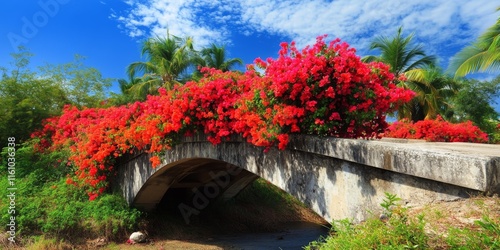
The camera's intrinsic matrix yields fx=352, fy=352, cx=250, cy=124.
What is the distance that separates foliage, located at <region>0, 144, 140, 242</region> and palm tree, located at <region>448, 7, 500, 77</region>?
13434 mm

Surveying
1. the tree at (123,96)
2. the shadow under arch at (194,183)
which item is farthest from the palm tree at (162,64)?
the shadow under arch at (194,183)

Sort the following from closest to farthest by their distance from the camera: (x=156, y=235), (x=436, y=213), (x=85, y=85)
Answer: (x=436, y=213)
(x=156, y=235)
(x=85, y=85)

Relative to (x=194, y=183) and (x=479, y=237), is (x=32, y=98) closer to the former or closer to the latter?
(x=194, y=183)

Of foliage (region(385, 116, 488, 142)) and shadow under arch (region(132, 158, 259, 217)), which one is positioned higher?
foliage (region(385, 116, 488, 142))

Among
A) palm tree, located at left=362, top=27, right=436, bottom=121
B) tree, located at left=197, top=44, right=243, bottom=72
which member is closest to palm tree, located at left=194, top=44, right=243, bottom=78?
tree, located at left=197, top=44, right=243, bottom=72

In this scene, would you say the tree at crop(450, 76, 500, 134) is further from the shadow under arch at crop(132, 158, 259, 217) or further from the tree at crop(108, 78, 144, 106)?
the tree at crop(108, 78, 144, 106)

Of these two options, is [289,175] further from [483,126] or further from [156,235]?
[483,126]

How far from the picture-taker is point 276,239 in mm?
12805

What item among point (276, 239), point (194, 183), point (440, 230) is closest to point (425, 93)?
point (276, 239)

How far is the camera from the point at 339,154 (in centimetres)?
427

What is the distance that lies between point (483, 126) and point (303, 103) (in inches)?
635

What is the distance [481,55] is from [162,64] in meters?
16.7

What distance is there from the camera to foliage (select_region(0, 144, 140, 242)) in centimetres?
1002

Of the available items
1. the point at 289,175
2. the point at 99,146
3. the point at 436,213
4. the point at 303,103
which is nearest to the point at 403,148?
the point at 436,213
